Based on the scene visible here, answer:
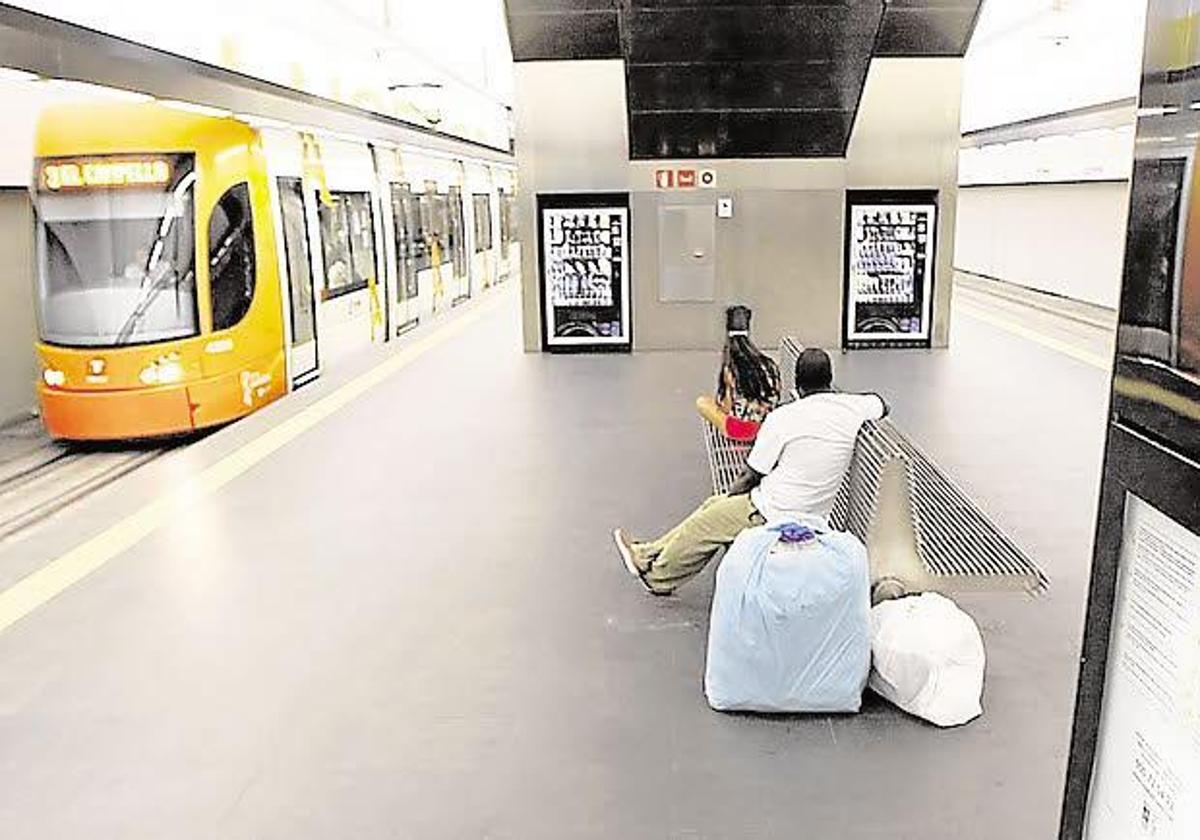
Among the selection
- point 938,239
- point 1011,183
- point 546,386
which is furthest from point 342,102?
point 1011,183

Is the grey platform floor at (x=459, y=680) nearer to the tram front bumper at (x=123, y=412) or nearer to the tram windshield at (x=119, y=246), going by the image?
the tram front bumper at (x=123, y=412)

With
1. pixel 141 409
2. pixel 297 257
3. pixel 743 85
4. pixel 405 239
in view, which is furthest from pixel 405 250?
pixel 743 85

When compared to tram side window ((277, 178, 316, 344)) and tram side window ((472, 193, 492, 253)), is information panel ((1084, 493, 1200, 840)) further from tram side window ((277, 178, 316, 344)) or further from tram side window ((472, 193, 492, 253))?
tram side window ((472, 193, 492, 253))

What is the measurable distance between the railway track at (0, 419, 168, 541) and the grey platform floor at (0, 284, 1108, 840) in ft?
4.79

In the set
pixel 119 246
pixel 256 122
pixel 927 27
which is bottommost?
pixel 119 246

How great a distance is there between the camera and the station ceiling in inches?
305

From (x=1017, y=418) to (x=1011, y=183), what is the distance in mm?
12328

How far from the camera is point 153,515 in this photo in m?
5.77

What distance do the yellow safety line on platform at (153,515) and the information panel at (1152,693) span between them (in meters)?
4.14

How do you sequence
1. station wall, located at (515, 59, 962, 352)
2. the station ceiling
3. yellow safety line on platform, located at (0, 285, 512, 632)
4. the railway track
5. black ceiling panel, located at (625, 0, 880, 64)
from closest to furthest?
yellow safety line on platform, located at (0, 285, 512, 632) < the railway track < black ceiling panel, located at (625, 0, 880, 64) < the station ceiling < station wall, located at (515, 59, 962, 352)

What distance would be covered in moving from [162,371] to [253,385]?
73cm

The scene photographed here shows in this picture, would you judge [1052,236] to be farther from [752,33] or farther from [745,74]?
[752,33]

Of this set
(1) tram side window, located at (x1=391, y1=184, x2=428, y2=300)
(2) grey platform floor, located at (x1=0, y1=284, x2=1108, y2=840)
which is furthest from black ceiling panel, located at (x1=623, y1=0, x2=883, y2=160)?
(1) tram side window, located at (x1=391, y1=184, x2=428, y2=300)

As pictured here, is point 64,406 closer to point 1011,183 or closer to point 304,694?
point 304,694
